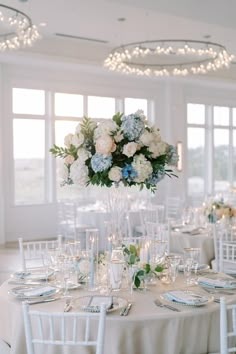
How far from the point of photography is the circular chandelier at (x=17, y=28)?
21.7 ft

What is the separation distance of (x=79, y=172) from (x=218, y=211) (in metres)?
3.77

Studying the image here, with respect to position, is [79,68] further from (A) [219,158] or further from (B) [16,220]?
(A) [219,158]

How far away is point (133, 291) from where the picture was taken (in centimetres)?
311

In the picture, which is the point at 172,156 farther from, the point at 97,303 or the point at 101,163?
the point at 97,303

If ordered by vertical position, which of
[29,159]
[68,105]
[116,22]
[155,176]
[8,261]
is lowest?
[8,261]

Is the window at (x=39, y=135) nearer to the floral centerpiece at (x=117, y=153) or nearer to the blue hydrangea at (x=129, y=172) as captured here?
the floral centerpiece at (x=117, y=153)

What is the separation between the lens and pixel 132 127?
3.05 meters

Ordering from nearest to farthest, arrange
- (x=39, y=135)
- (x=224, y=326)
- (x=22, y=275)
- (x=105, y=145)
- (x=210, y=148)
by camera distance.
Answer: (x=224, y=326) → (x=105, y=145) → (x=22, y=275) → (x=39, y=135) → (x=210, y=148)

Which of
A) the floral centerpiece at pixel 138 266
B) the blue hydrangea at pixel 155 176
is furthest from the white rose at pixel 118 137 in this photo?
the floral centerpiece at pixel 138 266

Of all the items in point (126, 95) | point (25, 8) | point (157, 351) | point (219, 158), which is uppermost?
point (25, 8)

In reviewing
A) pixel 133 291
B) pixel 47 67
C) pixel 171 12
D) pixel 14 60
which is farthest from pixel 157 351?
pixel 47 67

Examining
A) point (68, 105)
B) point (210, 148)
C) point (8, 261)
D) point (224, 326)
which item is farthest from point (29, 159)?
point (224, 326)

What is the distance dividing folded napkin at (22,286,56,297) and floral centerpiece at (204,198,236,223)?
3833 mm

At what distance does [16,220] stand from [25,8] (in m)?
4.81
